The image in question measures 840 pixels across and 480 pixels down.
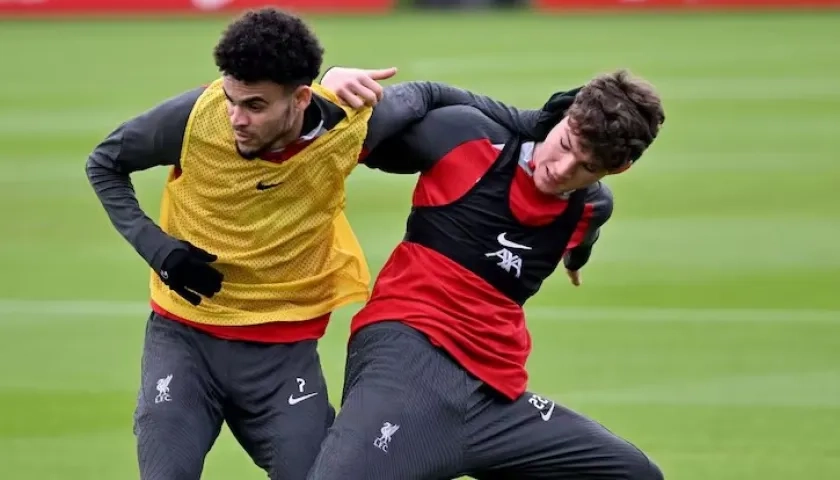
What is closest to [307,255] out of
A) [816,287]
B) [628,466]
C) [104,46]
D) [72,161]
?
[628,466]

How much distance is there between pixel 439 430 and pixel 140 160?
4.26ft

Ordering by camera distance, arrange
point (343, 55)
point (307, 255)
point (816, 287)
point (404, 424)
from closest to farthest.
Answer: point (404, 424) < point (307, 255) < point (816, 287) < point (343, 55)

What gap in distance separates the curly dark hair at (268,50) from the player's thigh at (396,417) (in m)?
0.90

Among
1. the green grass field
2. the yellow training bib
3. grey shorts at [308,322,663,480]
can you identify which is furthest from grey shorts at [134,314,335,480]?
the green grass field

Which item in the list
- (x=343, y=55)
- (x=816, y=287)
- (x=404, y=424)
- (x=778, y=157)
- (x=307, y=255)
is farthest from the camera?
(x=343, y=55)

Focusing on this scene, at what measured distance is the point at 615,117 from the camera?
5.43 metres

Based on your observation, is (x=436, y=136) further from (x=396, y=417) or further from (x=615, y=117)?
(x=396, y=417)

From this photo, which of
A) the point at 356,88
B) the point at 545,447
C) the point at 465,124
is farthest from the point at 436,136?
the point at 545,447

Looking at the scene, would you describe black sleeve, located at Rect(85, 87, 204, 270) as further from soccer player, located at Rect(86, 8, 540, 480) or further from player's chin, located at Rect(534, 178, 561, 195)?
player's chin, located at Rect(534, 178, 561, 195)

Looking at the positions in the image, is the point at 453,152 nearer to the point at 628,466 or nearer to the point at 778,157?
the point at 628,466

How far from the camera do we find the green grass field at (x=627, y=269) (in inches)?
324

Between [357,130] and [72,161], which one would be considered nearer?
[357,130]

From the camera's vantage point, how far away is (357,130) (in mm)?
5695

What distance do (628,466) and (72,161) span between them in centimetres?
1098
